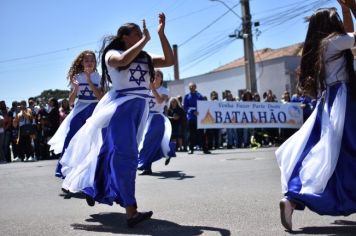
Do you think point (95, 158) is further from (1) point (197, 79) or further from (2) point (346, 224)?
(1) point (197, 79)

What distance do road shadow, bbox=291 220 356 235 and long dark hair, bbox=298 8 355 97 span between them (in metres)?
1.18

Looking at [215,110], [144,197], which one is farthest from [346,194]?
[215,110]

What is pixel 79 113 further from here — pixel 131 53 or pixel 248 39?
pixel 248 39

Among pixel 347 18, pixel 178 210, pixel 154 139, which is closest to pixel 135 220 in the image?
pixel 178 210

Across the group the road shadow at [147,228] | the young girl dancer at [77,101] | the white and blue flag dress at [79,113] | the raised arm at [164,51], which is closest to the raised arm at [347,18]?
the raised arm at [164,51]

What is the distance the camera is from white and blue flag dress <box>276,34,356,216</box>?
4398 mm

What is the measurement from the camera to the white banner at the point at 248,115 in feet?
57.7

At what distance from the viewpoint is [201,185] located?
25.4 ft

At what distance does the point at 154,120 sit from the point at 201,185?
246cm

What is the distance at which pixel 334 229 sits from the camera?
458 cm

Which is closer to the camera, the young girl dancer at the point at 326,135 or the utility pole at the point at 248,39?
the young girl dancer at the point at 326,135

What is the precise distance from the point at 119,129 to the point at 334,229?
7.07 feet

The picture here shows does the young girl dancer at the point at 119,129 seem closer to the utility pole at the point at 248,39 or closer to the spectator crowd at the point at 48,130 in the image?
→ the spectator crowd at the point at 48,130

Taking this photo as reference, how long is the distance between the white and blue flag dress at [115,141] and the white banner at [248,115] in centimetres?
1183
